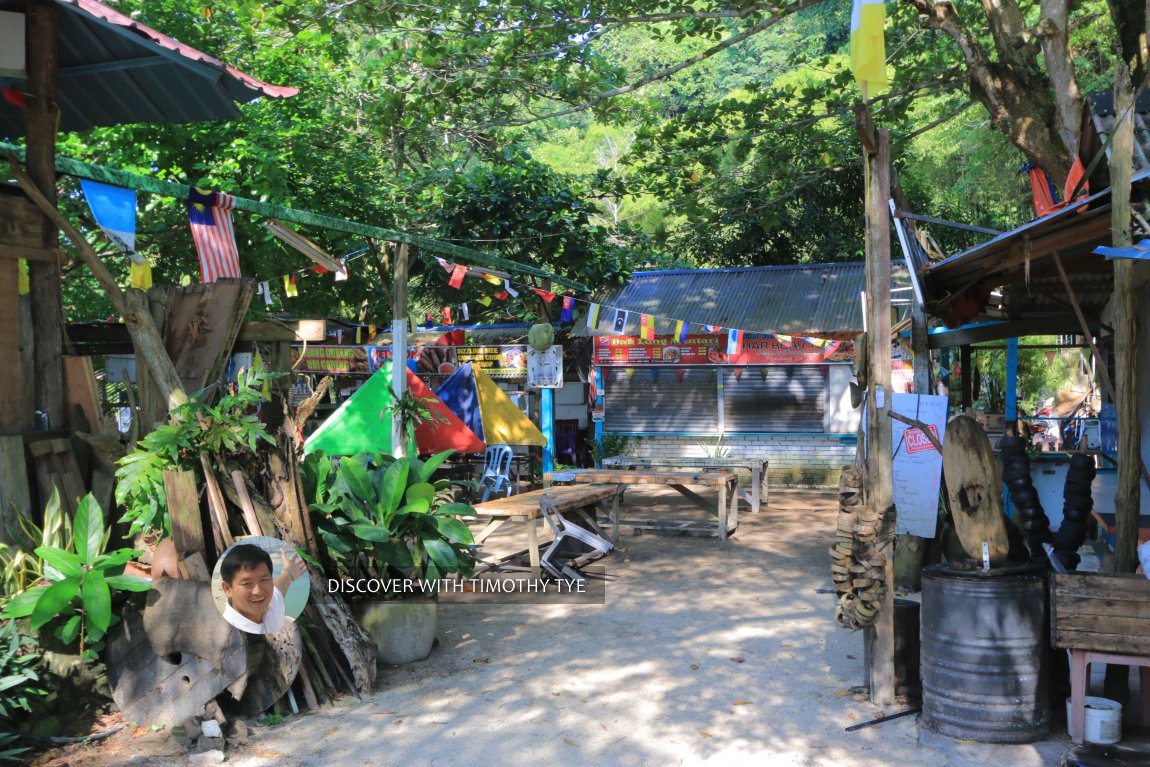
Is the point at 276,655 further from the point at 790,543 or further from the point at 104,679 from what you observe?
the point at 790,543

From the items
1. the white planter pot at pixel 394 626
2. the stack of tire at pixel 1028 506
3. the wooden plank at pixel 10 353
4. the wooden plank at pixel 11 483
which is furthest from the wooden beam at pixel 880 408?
the wooden plank at pixel 10 353

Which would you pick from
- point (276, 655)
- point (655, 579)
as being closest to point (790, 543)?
point (655, 579)

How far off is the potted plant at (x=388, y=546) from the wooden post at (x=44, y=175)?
1687 millimetres

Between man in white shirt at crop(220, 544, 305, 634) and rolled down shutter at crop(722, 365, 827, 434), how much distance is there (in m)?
11.7

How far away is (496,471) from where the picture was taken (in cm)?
1371

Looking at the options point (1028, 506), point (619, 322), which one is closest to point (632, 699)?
point (1028, 506)

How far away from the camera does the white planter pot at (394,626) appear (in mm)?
6211

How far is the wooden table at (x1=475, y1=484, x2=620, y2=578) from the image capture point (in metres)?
8.18

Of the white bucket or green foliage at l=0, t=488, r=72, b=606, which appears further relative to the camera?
green foliage at l=0, t=488, r=72, b=606

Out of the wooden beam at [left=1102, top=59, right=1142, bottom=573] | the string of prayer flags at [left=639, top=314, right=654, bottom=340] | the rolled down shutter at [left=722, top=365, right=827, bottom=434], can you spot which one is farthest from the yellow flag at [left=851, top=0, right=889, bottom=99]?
the rolled down shutter at [left=722, top=365, right=827, bottom=434]

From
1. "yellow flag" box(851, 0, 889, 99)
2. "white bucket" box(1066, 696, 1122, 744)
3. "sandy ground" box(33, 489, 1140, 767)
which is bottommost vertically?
"sandy ground" box(33, 489, 1140, 767)

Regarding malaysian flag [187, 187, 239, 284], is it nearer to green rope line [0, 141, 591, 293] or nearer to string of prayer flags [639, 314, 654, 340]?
green rope line [0, 141, 591, 293]

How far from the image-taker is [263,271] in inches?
658

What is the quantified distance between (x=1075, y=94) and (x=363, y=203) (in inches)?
482
